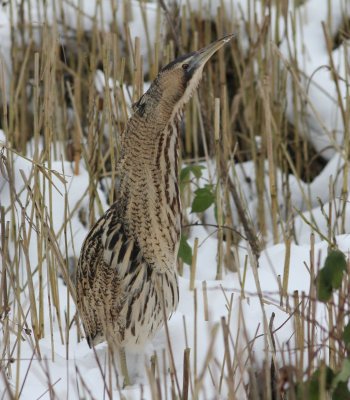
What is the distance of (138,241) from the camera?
9.23 feet

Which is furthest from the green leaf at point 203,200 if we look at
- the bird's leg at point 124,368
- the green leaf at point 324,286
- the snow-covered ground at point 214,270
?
the green leaf at point 324,286

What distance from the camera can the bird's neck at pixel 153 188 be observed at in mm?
2672

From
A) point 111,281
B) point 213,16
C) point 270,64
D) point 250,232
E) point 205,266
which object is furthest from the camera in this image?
point 213,16

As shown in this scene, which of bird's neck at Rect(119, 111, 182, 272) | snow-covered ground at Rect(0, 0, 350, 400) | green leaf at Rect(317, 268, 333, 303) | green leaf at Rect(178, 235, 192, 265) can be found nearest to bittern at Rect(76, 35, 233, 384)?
bird's neck at Rect(119, 111, 182, 272)

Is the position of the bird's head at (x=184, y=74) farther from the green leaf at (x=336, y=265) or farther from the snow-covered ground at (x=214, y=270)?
the green leaf at (x=336, y=265)

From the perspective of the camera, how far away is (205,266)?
155 inches

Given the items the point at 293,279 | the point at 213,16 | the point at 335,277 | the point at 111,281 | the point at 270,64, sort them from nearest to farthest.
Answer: the point at 335,277 < the point at 111,281 < the point at 293,279 < the point at 270,64 < the point at 213,16

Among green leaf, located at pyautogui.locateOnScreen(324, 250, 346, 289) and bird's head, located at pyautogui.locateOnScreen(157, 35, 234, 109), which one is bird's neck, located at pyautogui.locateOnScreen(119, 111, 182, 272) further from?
green leaf, located at pyautogui.locateOnScreen(324, 250, 346, 289)

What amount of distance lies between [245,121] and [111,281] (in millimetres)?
1871

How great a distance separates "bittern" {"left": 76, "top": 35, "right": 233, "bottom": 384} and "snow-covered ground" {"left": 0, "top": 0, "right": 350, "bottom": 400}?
0.35ft

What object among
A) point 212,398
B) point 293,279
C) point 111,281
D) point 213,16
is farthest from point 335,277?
point 213,16

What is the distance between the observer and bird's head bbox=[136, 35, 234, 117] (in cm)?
250

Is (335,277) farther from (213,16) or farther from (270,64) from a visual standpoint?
(213,16)

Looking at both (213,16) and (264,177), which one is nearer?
(264,177)
